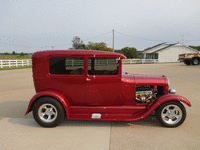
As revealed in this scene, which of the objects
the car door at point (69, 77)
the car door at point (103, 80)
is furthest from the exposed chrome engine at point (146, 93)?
the car door at point (69, 77)

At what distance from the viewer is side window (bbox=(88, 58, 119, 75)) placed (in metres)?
4.02

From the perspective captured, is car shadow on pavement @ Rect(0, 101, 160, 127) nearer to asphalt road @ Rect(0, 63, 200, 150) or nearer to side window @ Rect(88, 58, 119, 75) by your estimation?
asphalt road @ Rect(0, 63, 200, 150)

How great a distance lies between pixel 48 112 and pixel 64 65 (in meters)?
1.15

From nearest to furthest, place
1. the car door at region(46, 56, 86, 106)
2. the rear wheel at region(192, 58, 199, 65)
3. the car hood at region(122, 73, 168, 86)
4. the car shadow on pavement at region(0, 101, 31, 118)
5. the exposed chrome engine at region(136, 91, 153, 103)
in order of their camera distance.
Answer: the car door at region(46, 56, 86, 106) → the car hood at region(122, 73, 168, 86) → the exposed chrome engine at region(136, 91, 153, 103) → the car shadow on pavement at region(0, 101, 31, 118) → the rear wheel at region(192, 58, 199, 65)

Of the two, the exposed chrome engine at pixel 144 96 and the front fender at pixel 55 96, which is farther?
the exposed chrome engine at pixel 144 96

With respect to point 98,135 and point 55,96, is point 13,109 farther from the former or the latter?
point 98,135

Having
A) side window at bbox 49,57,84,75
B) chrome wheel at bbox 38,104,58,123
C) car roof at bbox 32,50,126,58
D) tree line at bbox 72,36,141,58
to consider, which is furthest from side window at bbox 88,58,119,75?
tree line at bbox 72,36,141,58

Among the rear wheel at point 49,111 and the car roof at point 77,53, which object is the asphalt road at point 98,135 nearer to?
the rear wheel at point 49,111

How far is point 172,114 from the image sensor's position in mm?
4004

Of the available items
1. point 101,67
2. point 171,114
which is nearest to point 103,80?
point 101,67

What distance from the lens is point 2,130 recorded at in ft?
12.7

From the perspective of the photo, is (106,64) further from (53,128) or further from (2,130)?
(2,130)

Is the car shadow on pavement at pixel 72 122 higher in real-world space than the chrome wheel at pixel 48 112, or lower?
lower

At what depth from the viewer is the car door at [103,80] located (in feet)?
13.2
